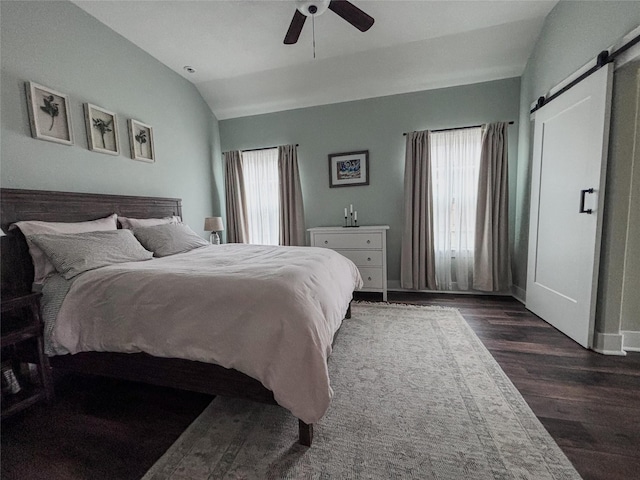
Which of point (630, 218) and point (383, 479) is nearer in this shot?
point (383, 479)

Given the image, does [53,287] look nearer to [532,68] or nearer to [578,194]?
[578,194]

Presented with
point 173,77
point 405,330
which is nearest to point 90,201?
point 173,77

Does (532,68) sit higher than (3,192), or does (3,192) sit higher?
(532,68)

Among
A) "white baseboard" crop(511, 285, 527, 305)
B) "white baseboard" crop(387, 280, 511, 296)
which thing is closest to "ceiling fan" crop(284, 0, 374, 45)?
"white baseboard" crop(387, 280, 511, 296)

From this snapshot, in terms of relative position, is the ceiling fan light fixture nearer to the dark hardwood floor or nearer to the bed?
the bed

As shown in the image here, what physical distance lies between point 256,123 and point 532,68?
11.6 feet

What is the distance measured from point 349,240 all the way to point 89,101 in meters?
2.95

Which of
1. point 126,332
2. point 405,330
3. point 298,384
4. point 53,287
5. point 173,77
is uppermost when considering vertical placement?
point 173,77

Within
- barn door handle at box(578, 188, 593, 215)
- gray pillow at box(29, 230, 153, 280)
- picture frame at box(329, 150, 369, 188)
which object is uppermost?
picture frame at box(329, 150, 369, 188)

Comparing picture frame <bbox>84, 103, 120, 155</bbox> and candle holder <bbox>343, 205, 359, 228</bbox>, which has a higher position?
picture frame <bbox>84, 103, 120, 155</bbox>

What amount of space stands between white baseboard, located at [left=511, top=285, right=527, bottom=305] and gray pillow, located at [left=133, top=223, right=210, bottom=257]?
12.3ft

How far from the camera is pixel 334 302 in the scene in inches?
64.9

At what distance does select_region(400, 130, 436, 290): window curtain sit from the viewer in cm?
335

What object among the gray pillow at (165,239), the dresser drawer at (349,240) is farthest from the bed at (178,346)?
the dresser drawer at (349,240)
